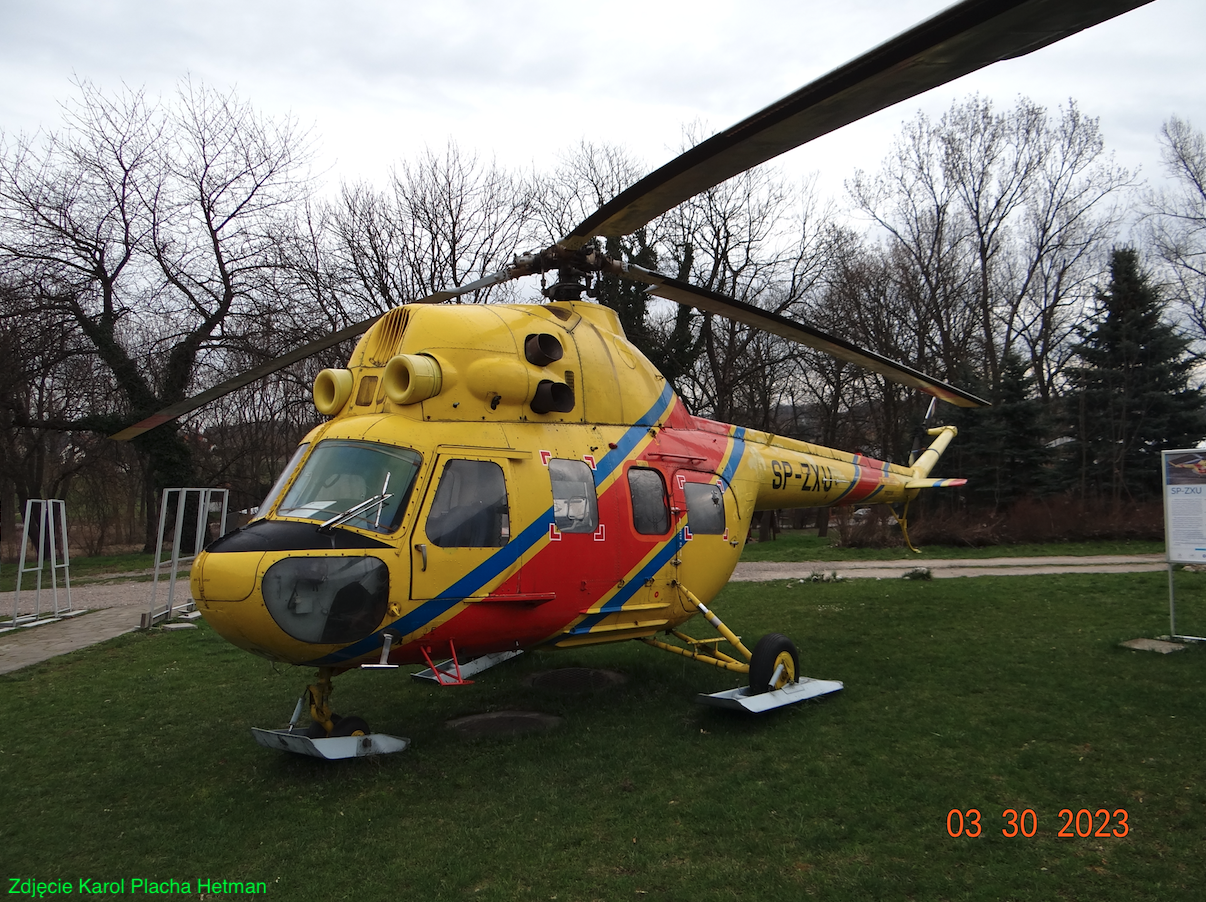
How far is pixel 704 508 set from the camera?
8.48 m

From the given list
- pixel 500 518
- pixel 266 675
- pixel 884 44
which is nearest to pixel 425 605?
pixel 500 518

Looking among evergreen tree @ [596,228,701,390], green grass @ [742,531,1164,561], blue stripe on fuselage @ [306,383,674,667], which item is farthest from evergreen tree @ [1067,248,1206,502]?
blue stripe on fuselage @ [306,383,674,667]

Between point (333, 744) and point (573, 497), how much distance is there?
9.20ft

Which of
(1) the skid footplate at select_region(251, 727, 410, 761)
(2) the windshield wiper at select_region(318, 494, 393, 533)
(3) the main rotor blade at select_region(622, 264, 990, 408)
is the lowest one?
(1) the skid footplate at select_region(251, 727, 410, 761)

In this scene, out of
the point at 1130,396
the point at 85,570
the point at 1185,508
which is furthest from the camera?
the point at 1130,396

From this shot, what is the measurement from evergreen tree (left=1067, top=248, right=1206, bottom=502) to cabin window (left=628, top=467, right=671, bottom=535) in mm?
26324

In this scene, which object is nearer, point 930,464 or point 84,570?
point 930,464

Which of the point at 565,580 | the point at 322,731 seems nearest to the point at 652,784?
the point at 565,580

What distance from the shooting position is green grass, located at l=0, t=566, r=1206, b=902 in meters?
4.91

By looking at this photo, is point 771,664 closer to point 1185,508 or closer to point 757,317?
point 757,317

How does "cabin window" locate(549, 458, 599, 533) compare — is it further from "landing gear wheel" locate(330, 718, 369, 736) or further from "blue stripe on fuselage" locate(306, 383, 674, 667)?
"landing gear wheel" locate(330, 718, 369, 736)

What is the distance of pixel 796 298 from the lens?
34188 mm

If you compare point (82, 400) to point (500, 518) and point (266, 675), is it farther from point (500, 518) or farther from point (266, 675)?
point (500, 518)

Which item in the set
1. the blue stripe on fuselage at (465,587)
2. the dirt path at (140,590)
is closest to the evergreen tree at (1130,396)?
the dirt path at (140,590)
